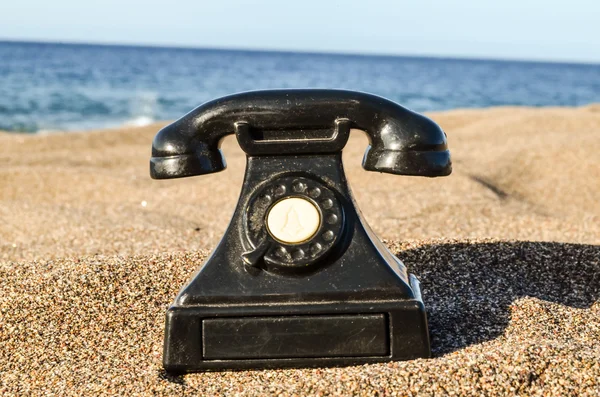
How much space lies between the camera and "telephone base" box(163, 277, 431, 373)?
156 centimetres

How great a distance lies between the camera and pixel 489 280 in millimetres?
Answer: 2168

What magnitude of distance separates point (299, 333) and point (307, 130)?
436 mm

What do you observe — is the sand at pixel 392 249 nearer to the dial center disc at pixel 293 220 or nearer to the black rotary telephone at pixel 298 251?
the black rotary telephone at pixel 298 251

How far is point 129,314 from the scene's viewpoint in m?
2.00

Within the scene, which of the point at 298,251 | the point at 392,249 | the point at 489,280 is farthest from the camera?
the point at 392,249

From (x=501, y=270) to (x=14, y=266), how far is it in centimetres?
149

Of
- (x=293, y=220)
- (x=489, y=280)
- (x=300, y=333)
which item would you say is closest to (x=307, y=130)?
(x=293, y=220)

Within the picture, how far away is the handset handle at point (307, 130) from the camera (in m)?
1.62

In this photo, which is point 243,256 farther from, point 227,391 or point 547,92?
point 547,92

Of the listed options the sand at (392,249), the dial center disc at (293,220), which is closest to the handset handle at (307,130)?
the dial center disc at (293,220)

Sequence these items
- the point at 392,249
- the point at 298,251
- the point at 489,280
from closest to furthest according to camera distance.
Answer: the point at 298,251 → the point at 489,280 → the point at 392,249

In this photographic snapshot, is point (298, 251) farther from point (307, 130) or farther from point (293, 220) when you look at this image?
point (307, 130)

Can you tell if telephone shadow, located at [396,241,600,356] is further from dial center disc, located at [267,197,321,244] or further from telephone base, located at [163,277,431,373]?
dial center disc, located at [267,197,321,244]

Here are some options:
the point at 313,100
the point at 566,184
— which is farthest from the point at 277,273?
the point at 566,184
